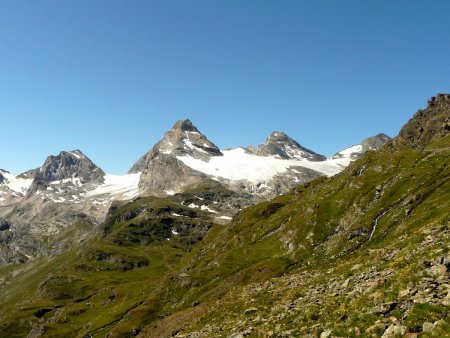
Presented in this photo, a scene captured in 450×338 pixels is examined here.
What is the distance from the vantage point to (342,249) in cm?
9375

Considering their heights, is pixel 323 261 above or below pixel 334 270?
below

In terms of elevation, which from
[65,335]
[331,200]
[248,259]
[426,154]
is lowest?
[65,335]

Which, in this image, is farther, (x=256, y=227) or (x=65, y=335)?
(x=65, y=335)

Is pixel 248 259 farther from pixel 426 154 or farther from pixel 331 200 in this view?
pixel 426 154

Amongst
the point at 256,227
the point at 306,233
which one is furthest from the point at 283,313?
the point at 256,227

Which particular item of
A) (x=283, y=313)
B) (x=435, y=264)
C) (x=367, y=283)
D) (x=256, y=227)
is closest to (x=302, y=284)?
(x=283, y=313)

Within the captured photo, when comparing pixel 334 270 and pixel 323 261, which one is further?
pixel 323 261

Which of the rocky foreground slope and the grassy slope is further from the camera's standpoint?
the grassy slope

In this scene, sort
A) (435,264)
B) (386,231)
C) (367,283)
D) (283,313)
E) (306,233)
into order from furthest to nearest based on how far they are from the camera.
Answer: (306,233) → (386,231) → (283,313) → (367,283) → (435,264)

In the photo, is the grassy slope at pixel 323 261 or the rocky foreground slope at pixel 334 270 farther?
the grassy slope at pixel 323 261

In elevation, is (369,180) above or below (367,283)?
above

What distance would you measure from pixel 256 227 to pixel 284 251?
4024 cm

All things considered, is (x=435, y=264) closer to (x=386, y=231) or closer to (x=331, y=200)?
(x=386, y=231)

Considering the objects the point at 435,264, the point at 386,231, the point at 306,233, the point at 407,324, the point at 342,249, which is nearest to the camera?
the point at 407,324
